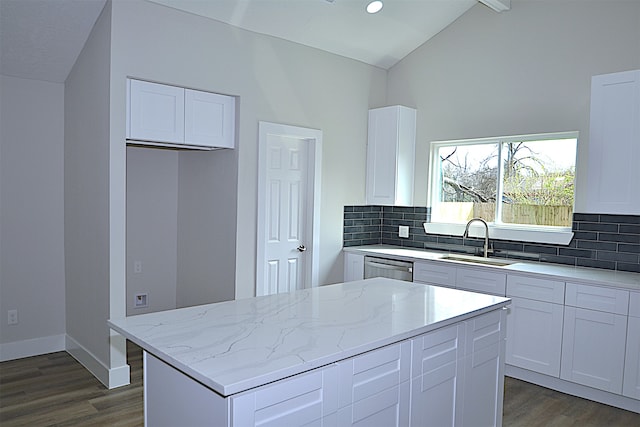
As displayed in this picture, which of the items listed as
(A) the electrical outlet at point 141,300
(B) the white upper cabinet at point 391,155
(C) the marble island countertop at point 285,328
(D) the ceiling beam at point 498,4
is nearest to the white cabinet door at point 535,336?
(C) the marble island countertop at point 285,328

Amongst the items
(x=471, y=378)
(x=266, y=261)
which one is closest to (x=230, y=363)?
(x=471, y=378)

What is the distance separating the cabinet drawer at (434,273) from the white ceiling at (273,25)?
2179 millimetres

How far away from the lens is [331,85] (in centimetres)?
486

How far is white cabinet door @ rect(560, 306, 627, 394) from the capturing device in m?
3.36

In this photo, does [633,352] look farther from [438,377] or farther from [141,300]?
[141,300]

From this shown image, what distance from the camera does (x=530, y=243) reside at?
4340 millimetres

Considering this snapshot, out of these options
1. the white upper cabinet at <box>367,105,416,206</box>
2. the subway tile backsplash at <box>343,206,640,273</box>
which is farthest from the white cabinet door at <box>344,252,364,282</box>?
the white upper cabinet at <box>367,105,416,206</box>

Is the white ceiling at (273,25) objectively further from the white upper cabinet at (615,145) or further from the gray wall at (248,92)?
the white upper cabinet at (615,145)

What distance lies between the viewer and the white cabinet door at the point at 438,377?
216 cm

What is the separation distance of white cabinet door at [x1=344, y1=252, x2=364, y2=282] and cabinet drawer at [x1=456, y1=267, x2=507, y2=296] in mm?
1063

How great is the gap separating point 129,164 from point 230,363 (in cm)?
355

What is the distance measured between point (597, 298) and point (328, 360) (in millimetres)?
2541

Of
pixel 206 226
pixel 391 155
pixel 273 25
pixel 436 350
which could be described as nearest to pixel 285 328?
pixel 436 350

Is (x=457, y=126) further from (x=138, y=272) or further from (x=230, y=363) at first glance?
(x=230, y=363)
